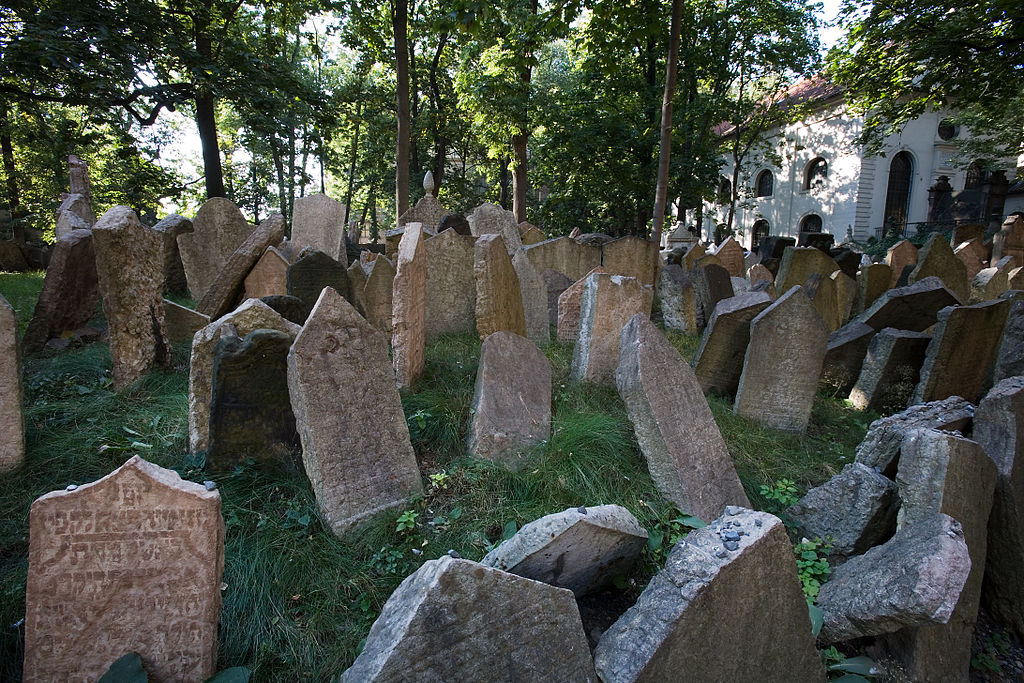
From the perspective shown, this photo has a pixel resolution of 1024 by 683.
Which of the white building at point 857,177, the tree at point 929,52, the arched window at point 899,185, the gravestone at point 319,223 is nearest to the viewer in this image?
the gravestone at point 319,223

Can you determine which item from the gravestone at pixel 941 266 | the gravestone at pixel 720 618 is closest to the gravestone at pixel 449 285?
the gravestone at pixel 720 618

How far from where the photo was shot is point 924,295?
16.1ft

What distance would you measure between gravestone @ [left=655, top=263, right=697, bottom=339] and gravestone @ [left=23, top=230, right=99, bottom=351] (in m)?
5.89

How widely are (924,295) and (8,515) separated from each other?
664 centimetres

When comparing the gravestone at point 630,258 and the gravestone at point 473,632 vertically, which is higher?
the gravestone at point 630,258

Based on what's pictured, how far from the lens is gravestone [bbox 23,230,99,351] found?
14.7 ft

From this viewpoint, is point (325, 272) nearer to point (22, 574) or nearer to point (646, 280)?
point (22, 574)

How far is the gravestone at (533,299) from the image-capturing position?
5656 mm

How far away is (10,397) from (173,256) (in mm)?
5033

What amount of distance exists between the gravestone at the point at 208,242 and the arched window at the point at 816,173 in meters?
28.2

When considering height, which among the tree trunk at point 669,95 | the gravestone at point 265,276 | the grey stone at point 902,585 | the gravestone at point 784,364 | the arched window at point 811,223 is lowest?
the grey stone at point 902,585

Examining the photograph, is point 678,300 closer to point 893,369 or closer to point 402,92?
point 893,369

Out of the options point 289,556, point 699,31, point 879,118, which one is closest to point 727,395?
point 289,556

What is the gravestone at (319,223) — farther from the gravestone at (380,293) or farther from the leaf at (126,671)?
the leaf at (126,671)
